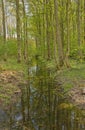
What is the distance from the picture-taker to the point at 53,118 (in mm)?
8656

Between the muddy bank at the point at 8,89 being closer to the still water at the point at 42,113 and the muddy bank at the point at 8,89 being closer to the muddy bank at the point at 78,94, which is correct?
the still water at the point at 42,113

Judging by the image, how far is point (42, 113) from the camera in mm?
9250

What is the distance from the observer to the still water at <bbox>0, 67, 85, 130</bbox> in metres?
7.95

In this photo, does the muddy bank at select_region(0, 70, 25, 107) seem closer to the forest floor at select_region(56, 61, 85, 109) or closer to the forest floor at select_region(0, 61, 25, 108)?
the forest floor at select_region(0, 61, 25, 108)

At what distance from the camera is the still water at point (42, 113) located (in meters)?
7.95

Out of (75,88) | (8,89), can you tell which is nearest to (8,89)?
(8,89)

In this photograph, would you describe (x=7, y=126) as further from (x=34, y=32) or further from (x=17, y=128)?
(x=34, y=32)

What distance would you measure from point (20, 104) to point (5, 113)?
1.27 meters

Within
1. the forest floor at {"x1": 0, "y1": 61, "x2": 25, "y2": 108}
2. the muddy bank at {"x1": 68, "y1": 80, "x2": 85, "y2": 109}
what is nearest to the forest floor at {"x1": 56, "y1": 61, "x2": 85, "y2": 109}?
the muddy bank at {"x1": 68, "y1": 80, "x2": 85, "y2": 109}

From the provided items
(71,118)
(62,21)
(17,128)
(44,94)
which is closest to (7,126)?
(17,128)

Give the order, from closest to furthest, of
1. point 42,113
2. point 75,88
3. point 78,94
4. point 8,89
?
point 42,113
point 78,94
point 8,89
point 75,88

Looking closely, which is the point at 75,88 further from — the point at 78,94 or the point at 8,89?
the point at 8,89

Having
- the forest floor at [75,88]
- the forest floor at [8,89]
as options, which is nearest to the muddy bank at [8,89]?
the forest floor at [8,89]

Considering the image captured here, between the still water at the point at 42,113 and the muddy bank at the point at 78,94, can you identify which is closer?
the still water at the point at 42,113
